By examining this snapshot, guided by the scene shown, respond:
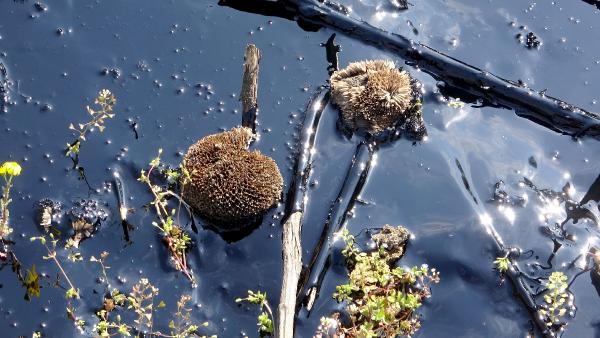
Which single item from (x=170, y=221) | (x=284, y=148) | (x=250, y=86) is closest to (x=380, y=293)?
(x=284, y=148)

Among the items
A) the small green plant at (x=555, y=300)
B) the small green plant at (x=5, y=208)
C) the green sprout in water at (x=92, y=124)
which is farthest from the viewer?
the green sprout in water at (x=92, y=124)

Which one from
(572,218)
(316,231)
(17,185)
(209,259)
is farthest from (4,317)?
(572,218)

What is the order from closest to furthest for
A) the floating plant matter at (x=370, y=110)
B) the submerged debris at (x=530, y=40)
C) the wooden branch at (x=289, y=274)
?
1. the wooden branch at (x=289, y=274)
2. the floating plant matter at (x=370, y=110)
3. the submerged debris at (x=530, y=40)

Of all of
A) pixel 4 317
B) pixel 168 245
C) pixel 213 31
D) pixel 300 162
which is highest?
pixel 213 31

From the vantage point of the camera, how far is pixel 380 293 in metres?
3.50

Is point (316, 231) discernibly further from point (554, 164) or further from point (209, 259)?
point (554, 164)

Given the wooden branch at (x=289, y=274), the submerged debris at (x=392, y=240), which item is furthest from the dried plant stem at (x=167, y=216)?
the submerged debris at (x=392, y=240)

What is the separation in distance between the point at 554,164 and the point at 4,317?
129 inches

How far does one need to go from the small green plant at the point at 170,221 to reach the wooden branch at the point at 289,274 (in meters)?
0.53

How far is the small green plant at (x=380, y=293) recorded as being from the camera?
3283 mm

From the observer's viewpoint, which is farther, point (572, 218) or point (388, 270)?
point (572, 218)

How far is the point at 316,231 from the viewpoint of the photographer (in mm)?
3725

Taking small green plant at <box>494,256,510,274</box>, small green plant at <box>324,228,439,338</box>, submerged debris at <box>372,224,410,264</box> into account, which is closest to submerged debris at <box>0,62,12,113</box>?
small green plant at <box>324,228,439,338</box>

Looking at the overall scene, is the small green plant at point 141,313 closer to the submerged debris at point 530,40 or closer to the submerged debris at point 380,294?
the submerged debris at point 380,294
